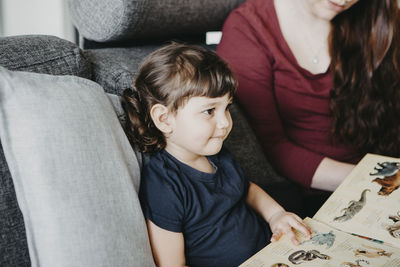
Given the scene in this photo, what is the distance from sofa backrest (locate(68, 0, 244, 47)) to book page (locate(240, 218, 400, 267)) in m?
0.71

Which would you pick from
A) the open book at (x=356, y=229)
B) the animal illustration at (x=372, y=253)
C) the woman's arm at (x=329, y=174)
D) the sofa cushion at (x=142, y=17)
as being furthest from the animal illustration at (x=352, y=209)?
the sofa cushion at (x=142, y=17)

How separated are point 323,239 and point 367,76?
0.68 m

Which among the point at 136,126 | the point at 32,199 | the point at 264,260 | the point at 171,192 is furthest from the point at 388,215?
the point at 32,199

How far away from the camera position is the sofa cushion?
1161mm

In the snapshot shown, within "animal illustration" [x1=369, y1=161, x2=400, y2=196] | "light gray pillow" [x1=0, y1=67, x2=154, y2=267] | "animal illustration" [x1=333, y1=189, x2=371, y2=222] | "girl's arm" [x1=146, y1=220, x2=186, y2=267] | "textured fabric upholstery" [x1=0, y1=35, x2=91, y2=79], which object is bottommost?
"girl's arm" [x1=146, y1=220, x2=186, y2=267]

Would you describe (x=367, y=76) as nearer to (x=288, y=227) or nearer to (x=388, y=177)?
(x=388, y=177)

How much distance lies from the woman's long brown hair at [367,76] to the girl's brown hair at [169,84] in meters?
0.55

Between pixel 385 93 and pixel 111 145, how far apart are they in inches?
37.1

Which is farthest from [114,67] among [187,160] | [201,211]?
[201,211]

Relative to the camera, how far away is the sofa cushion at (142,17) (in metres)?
1.16

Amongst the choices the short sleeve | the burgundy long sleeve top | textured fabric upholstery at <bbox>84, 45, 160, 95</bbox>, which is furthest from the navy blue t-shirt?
the burgundy long sleeve top

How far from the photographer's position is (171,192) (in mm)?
841

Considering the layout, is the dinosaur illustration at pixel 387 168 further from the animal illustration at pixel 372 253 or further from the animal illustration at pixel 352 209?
the animal illustration at pixel 372 253

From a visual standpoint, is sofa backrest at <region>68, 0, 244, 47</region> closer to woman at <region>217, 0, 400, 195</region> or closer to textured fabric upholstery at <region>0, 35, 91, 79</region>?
woman at <region>217, 0, 400, 195</region>
